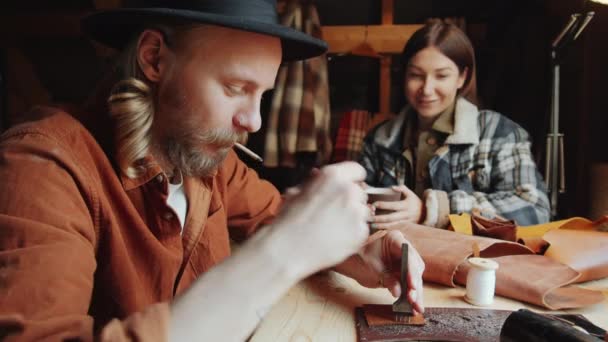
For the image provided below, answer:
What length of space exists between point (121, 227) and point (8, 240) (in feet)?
1.14

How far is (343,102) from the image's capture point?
3865mm

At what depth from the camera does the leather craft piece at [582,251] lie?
4.77ft

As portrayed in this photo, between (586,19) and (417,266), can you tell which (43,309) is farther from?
(586,19)

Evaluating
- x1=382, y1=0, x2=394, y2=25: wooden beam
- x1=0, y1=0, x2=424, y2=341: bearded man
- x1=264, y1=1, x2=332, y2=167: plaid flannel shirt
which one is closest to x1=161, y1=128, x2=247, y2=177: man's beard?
x1=0, y1=0, x2=424, y2=341: bearded man

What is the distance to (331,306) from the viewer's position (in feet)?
4.04

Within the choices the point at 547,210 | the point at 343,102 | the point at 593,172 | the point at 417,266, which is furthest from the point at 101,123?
the point at 343,102

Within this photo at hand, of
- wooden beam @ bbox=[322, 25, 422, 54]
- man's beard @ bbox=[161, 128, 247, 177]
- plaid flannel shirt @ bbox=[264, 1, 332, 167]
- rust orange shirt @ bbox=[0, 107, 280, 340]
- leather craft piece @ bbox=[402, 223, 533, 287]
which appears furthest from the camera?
wooden beam @ bbox=[322, 25, 422, 54]

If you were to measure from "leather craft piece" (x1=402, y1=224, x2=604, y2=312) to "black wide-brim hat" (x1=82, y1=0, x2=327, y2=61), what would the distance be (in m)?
0.69

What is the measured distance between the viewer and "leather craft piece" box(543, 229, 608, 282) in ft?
4.77

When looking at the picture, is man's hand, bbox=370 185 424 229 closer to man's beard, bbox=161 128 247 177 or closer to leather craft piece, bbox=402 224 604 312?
leather craft piece, bbox=402 224 604 312

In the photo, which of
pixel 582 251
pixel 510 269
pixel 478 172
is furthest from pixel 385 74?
pixel 510 269

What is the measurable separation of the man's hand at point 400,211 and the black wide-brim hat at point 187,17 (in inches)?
26.1

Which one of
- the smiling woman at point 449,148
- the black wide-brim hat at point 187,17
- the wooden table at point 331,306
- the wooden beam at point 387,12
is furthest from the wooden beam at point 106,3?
the wooden table at point 331,306

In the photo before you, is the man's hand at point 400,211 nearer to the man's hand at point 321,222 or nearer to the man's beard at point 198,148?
the man's beard at point 198,148
